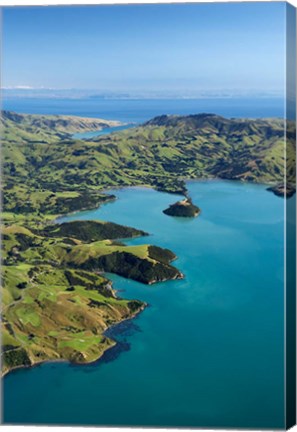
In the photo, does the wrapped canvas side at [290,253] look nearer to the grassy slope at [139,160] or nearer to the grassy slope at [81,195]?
the grassy slope at [81,195]

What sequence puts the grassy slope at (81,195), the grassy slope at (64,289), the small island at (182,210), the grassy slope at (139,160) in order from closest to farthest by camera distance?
the grassy slope at (64,289)
the grassy slope at (81,195)
the grassy slope at (139,160)
the small island at (182,210)

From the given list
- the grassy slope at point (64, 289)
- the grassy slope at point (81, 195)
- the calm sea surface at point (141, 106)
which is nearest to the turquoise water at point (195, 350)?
the grassy slope at point (64, 289)

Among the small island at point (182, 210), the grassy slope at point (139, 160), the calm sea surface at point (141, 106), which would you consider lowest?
the small island at point (182, 210)

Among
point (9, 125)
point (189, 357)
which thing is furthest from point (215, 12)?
point (9, 125)

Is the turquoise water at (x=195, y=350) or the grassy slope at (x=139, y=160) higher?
the grassy slope at (x=139, y=160)

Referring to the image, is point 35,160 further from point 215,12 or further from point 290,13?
point 290,13

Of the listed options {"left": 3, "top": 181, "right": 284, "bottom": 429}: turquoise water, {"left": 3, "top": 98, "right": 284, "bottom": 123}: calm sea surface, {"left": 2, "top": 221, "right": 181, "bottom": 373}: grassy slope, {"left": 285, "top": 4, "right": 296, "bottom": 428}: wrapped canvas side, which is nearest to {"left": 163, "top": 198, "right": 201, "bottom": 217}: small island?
{"left": 3, "top": 181, "right": 284, "bottom": 429}: turquoise water

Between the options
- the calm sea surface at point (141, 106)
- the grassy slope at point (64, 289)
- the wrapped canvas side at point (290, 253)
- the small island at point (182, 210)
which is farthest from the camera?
the small island at point (182, 210)

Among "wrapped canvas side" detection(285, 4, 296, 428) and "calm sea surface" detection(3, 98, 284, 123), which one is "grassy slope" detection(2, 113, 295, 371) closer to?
"wrapped canvas side" detection(285, 4, 296, 428)
